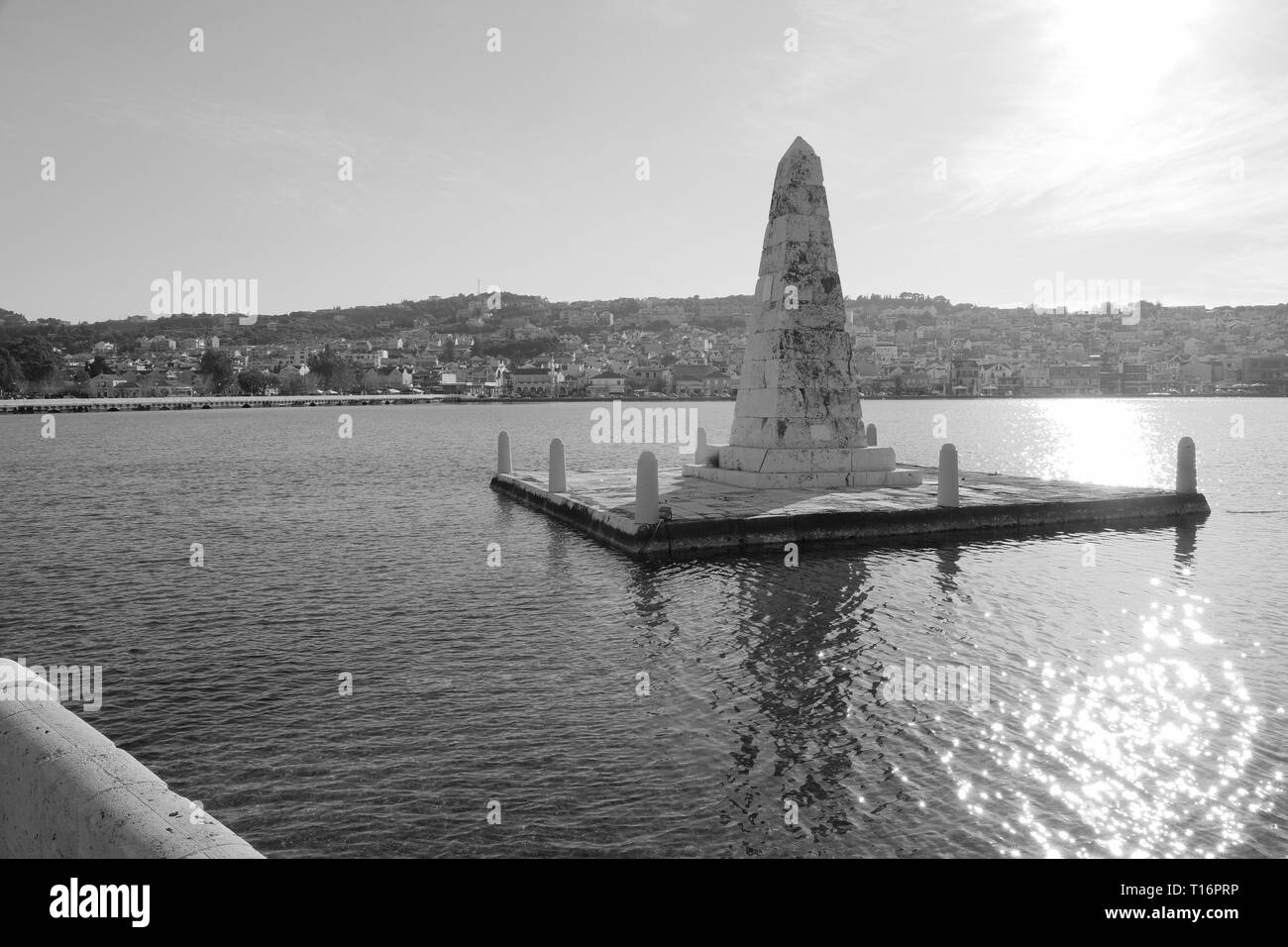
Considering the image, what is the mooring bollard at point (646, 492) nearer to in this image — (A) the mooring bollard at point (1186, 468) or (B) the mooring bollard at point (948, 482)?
(B) the mooring bollard at point (948, 482)

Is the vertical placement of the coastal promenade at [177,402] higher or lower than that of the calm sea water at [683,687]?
higher

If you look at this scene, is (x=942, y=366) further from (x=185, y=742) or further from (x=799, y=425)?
(x=185, y=742)

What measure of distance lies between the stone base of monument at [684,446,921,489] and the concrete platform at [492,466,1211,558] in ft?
1.15

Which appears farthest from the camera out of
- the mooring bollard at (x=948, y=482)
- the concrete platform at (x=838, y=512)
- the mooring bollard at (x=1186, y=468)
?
the mooring bollard at (x=1186, y=468)

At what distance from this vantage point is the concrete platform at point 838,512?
14.0 meters

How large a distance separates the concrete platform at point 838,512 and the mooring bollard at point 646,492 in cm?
17

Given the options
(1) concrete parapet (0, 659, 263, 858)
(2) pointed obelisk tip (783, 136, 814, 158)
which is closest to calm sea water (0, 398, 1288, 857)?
(1) concrete parapet (0, 659, 263, 858)

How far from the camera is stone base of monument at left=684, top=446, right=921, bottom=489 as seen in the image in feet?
59.7

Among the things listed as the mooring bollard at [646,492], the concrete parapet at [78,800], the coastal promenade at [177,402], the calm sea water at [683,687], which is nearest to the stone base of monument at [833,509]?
the mooring bollard at [646,492]

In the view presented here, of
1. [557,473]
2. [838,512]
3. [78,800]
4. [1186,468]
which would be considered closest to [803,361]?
[838,512]

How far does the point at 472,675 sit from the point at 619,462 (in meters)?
27.4

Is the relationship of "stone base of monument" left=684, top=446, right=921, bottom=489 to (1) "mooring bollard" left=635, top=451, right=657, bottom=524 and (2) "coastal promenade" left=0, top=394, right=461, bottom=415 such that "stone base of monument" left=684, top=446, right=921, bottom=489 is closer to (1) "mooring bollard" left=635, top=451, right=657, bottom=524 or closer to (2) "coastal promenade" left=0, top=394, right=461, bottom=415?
(1) "mooring bollard" left=635, top=451, right=657, bottom=524
